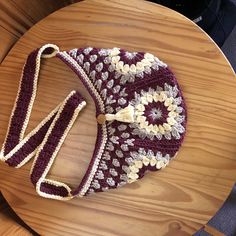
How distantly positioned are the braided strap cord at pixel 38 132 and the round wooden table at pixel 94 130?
0.02 metres

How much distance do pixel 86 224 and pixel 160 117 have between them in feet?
0.84

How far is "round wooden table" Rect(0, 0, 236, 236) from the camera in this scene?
0.75m

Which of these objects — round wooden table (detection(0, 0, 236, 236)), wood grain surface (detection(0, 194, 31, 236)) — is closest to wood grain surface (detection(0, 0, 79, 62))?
round wooden table (detection(0, 0, 236, 236))

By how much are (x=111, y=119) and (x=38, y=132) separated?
0.55ft

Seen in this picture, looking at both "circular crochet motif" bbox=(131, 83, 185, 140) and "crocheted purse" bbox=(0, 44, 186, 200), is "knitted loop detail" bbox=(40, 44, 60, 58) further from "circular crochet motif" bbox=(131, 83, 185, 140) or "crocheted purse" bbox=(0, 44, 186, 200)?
"circular crochet motif" bbox=(131, 83, 185, 140)

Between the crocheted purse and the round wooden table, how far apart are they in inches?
0.7

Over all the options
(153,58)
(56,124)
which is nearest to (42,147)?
(56,124)

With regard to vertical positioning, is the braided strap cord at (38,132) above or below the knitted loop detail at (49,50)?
below

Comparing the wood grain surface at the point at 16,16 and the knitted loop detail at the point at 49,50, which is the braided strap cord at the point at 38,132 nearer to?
the knitted loop detail at the point at 49,50

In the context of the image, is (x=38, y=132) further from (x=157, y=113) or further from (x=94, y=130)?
(x=157, y=113)

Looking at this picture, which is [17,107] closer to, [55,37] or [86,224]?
[55,37]

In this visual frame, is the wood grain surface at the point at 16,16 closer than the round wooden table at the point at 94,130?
No

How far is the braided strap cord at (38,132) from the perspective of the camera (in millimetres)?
808

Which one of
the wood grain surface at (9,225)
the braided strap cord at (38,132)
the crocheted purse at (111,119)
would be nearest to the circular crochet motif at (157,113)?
the crocheted purse at (111,119)
